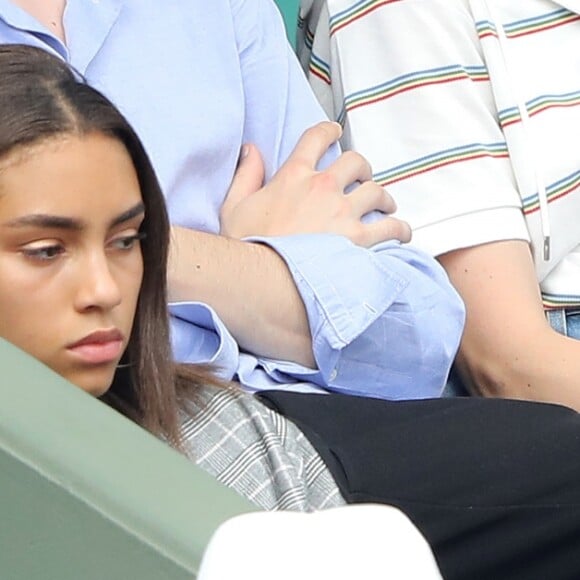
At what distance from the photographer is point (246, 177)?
1.02 metres

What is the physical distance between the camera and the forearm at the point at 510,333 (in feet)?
3.43

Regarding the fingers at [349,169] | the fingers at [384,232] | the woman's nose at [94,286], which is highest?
the woman's nose at [94,286]

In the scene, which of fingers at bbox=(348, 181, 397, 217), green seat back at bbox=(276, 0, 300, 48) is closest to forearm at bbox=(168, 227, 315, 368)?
fingers at bbox=(348, 181, 397, 217)

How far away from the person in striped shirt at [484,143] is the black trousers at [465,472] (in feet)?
0.70

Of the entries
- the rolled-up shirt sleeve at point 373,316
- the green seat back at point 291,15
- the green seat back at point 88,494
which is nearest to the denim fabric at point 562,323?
the rolled-up shirt sleeve at point 373,316

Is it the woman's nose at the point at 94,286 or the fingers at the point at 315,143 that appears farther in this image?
the fingers at the point at 315,143

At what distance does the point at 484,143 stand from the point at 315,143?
169mm

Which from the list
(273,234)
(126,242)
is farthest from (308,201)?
(126,242)

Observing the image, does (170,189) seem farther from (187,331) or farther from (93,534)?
(93,534)

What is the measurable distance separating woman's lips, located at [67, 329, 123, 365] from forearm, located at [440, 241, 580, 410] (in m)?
0.41

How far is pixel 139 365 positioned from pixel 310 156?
0.27 meters

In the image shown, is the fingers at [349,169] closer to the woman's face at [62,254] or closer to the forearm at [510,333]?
the forearm at [510,333]

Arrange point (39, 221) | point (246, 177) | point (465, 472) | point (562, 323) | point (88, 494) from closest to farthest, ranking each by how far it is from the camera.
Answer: point (88, 494) → point (39, 221) → point (465, 472) → point (246, 177) → point (562, 323)

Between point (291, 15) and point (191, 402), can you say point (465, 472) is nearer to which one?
point (191, 402)
